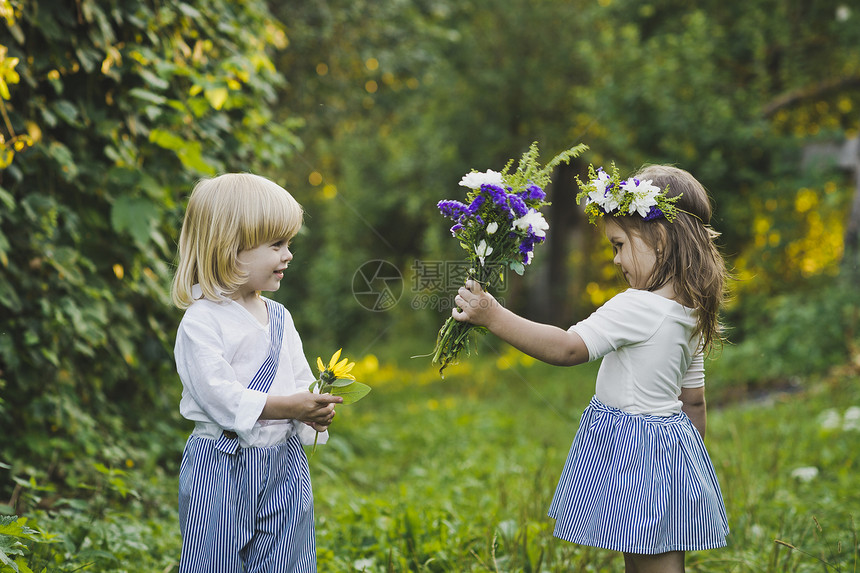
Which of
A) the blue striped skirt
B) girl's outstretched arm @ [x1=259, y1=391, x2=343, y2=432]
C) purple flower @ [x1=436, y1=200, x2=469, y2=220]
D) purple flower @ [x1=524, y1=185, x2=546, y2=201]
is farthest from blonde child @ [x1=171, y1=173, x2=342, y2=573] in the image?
the blue striped skirt

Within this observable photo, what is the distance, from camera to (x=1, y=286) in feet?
8.99

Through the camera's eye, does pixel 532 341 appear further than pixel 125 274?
No

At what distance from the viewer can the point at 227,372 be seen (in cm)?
186

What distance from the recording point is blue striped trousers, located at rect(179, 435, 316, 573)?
191 cm

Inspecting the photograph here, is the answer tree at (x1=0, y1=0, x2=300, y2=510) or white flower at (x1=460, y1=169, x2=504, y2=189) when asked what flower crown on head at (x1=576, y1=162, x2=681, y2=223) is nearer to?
white flower at (x1=460, y1=169, x2=504, y2=189)

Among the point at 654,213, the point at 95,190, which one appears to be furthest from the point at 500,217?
the point at 95,190

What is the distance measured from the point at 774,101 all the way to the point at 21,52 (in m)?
8.89

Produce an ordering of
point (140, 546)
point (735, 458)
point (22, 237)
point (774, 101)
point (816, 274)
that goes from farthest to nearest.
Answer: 1. point (774, 101)
2. point (816, 274)
3. point (735, 458)
4. point (22, 237)
5. point (140, 546)

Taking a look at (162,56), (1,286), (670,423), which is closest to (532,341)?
(670,423)

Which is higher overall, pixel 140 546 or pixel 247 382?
pixel 247 382

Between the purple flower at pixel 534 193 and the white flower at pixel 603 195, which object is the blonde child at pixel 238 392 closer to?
the purple flower at pixel 534 193

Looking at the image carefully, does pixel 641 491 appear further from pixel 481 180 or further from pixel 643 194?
pixel 481 180

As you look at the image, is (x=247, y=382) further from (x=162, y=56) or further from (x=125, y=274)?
(x=162, y=56)

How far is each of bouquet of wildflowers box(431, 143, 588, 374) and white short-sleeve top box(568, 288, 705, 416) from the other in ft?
0.89
